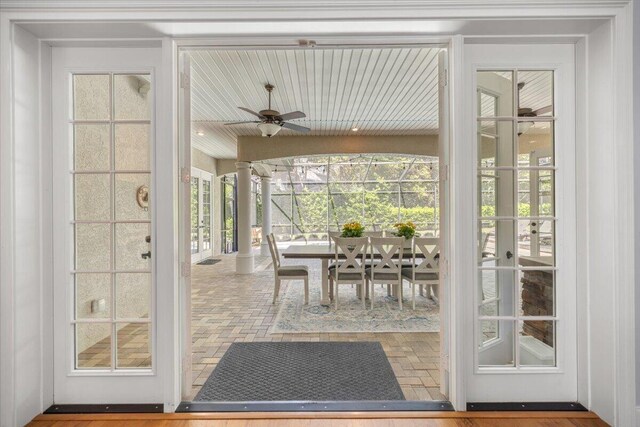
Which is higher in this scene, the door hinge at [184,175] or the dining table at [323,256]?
the door hinge at [184,175]

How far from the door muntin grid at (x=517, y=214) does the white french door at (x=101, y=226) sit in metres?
2.04

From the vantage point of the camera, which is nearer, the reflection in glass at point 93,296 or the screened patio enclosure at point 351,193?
the reflection in glass at point 93,296

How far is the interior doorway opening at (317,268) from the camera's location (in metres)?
2.39

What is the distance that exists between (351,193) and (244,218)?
15.5 feet

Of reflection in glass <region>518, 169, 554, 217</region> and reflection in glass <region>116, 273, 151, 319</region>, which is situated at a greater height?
reflection in glass <region>518, 169, 554, 217</region>

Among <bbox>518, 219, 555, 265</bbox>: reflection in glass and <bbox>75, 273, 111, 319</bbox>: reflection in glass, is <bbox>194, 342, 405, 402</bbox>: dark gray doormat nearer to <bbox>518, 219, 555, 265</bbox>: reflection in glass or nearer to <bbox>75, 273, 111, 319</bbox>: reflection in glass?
<bbox>75, 273, 111, 319</bbox>: reflection in glass

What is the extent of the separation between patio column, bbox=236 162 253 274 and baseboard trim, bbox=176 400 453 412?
4.72m

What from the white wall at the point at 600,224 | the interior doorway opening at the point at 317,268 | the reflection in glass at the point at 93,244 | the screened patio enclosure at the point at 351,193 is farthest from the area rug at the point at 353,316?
the screened patio enclosure at the point at 351,193

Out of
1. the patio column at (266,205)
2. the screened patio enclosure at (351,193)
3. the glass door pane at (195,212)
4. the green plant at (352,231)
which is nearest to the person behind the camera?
the green plant at (352,231)

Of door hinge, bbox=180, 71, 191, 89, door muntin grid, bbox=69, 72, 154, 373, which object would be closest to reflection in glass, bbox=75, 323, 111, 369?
door muntin grid, bbox=69, 72, 154, 373

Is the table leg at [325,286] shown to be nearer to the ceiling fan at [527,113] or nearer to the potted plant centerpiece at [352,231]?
the potted plant centerpiece at [352,231]

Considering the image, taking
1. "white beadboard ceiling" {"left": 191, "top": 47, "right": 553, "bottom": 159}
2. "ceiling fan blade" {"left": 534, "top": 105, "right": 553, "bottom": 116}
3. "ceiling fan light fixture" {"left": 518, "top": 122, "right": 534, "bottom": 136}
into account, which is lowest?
"ceiling fan light fixture" {"left": 518, "top": 122, "right": 534, "bottom": 136}

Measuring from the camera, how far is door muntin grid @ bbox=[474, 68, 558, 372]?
2059mm

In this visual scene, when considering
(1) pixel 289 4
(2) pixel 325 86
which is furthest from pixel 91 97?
(2) pixel 325 86
